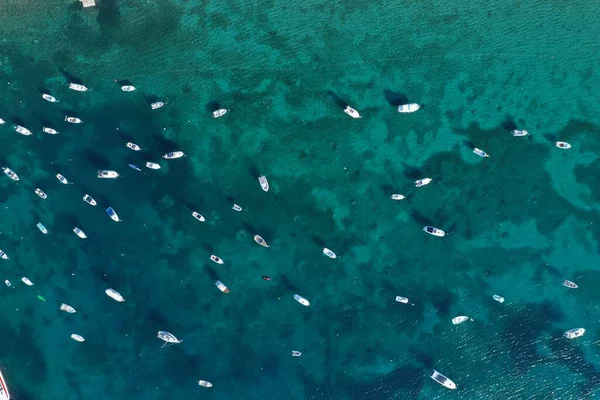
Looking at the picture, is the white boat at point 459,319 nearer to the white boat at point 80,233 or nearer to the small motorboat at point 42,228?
the white boat at point 80,233

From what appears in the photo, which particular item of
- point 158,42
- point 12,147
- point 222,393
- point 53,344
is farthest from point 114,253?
point 158,42

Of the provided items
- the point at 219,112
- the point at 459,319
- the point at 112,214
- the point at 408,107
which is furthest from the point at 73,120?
the point at 459,319

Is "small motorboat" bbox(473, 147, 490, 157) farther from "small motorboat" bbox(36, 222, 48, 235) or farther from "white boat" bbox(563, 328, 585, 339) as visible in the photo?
"small motorboat" bbox(36, 222, 48, 235)

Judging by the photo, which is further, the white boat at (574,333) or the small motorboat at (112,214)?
the small motorboat at (112,214)

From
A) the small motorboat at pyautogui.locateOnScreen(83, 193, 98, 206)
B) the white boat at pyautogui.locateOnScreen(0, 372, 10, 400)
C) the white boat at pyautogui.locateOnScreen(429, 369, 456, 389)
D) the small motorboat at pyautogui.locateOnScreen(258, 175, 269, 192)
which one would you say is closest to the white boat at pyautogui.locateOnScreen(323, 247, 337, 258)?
the small motorboat at pyautogui.locateOnScreen(258, 175, 269, 192)

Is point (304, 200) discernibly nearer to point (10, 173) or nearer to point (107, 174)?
point (107, 174)

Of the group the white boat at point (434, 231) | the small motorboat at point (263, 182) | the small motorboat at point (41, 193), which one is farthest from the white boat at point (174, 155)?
the white boat at point (434, 231)
